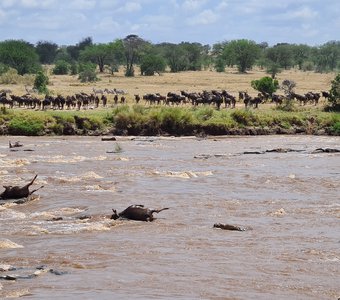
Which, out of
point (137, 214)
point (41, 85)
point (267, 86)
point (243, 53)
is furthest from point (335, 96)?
point (243, 53)

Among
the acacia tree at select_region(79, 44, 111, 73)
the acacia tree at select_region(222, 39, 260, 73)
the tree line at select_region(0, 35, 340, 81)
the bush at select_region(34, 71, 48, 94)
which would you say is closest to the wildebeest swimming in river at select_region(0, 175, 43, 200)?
the bush at select_region(34, 71, 48, 94)

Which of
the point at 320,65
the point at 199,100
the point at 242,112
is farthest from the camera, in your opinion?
the point at 320,65

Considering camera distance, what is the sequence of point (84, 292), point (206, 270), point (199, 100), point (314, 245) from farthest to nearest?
1. point (199, 100)
2. point (314, 245)
3. point (206, 270)
4. point (84, 292)

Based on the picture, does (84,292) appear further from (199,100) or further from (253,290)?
(199,100)

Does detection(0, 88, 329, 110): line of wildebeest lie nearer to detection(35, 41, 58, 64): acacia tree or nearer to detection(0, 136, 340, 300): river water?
detection(0, 136, 340, 300): river water

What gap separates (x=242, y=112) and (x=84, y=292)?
29.5m

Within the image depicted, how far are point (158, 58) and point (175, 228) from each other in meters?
70.2

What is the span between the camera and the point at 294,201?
19391 millimetres

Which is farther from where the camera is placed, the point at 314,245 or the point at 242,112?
the point at 242,112

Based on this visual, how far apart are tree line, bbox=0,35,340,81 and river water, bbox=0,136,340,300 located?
49.0 metres

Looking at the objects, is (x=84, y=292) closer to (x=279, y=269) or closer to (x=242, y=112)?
(x=279, y=269)

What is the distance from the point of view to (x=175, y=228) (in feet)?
51.4

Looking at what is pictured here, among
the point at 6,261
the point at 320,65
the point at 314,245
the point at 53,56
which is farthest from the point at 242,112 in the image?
the point at 53,56

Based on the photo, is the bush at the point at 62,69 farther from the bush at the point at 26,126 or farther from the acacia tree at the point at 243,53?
the bush at the point at 26,126
